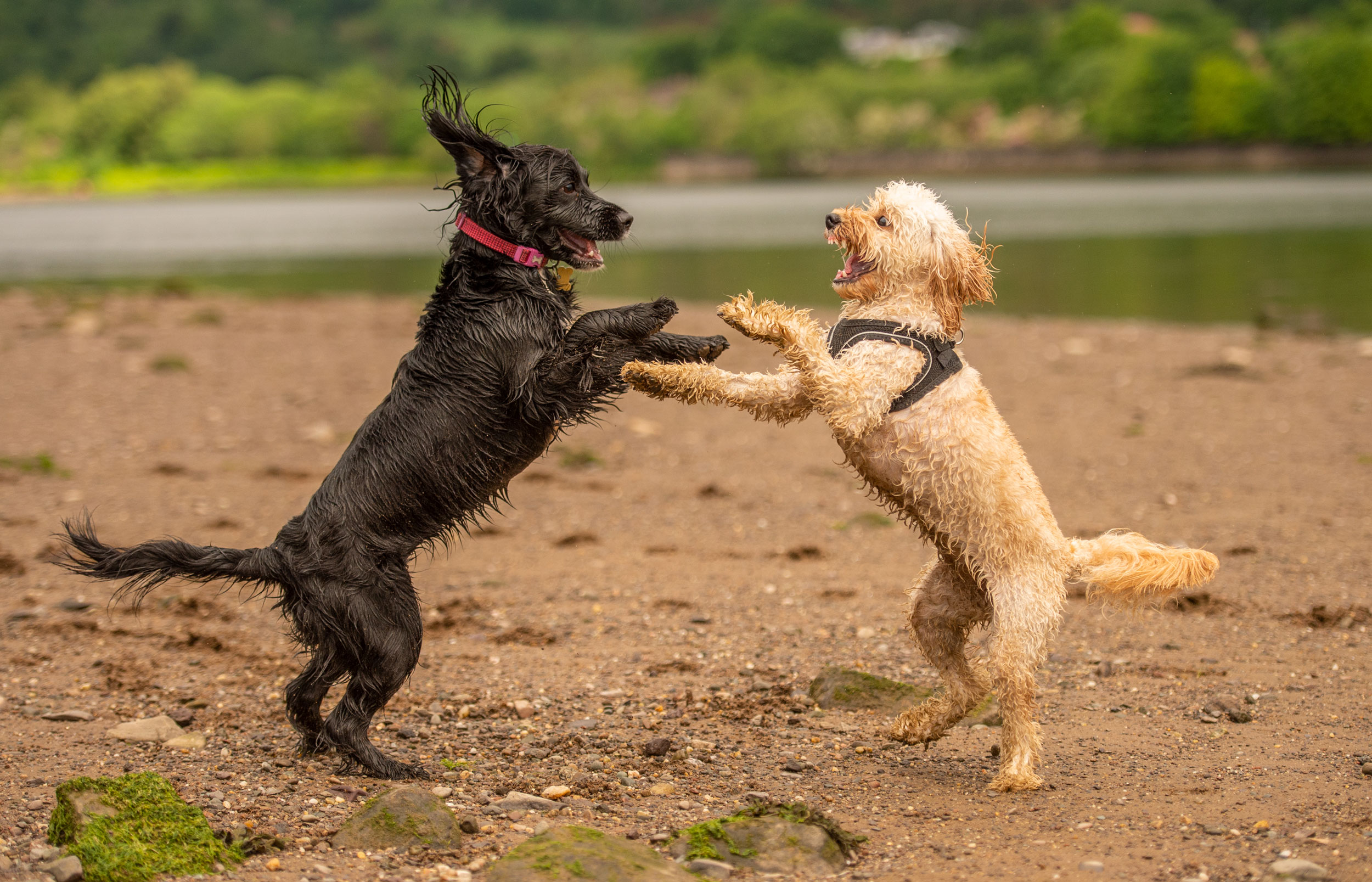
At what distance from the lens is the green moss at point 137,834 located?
4.24 m

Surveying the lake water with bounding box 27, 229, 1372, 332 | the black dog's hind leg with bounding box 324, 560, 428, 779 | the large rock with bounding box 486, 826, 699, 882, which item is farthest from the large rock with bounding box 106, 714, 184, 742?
the lake water with bounding box 27, 229, 1372, 332

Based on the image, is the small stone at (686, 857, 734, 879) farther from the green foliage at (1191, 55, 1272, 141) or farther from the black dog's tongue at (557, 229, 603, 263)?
the green foliage at (1191, 55, 1272, 141)

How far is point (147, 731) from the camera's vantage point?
5.80 meters

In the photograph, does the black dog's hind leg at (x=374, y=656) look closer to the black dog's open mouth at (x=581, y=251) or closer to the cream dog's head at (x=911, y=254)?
the black dog's open mouth at (x=581, y=251)

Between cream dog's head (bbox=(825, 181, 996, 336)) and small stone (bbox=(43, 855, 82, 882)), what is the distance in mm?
3479

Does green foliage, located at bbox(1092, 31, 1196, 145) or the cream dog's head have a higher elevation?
green foliage, located at bbox(1092, 31, 1196, 145)

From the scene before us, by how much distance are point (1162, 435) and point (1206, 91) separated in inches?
3612

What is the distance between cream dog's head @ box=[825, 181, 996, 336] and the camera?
16.2 ft

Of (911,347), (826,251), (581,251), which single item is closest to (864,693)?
(911,347)

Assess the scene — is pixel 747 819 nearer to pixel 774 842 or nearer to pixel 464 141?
pixel 774 842

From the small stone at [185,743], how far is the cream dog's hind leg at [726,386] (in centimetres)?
264

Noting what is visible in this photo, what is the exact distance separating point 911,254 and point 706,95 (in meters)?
132

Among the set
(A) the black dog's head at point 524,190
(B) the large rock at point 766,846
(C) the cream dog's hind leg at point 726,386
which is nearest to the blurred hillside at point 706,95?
(A) the black dog's head at point 524,190

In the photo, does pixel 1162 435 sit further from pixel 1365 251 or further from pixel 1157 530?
pixel 1365 251
